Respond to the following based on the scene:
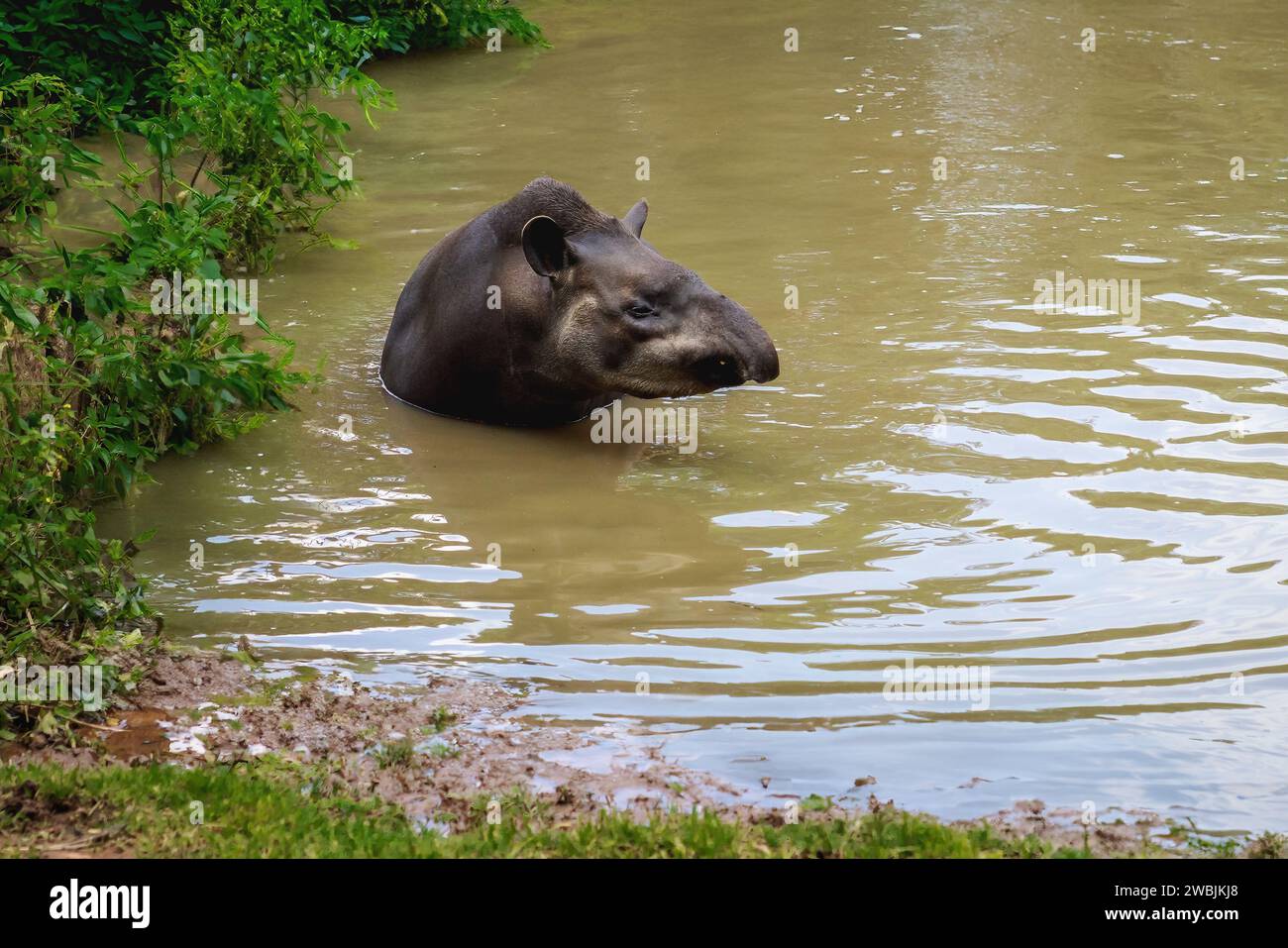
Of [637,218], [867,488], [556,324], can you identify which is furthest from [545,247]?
[867,488]

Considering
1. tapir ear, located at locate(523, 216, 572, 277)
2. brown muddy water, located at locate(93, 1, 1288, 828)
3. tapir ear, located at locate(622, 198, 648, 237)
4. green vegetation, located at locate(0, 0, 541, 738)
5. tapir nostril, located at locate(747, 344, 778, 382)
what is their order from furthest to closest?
tapir ear, located at locate(622, 198, 648, 237) < tapir ear, located at locate(523, 216, 572, 277) < tapir nostril, located at locate(747, 344, 778, 382) < green vegetation, located at locate(0, 0, 541, 738) < brown muddy water, located at locate(93, 1, 1288, 828)

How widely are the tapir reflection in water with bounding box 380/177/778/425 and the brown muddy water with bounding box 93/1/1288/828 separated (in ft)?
0.91

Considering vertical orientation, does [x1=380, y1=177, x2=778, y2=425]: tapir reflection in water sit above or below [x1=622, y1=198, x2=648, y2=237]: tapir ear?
below

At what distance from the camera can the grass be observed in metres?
4.63

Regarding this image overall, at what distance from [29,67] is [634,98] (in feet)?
19.7

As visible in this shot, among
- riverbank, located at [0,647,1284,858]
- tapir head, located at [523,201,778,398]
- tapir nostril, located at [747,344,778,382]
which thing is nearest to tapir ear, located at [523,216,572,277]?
tapir head, located at [523,201,778,398]

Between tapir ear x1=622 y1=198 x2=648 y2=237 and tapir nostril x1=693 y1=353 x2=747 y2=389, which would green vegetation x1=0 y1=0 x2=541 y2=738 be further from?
tapir nostril x1=693 y1=353 x2=747 y2=389

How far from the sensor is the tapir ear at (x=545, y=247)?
8461mm

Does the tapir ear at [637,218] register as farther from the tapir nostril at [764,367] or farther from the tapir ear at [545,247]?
the tapir nostril at [764,367]

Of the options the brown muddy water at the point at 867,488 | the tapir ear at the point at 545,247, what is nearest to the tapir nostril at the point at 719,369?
the brown muddy water at the point at 867,488

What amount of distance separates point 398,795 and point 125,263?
4551 mm

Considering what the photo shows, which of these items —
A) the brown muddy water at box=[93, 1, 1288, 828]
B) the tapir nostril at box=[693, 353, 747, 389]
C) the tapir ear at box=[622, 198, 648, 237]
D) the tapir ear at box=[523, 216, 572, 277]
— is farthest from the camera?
the tapir ear at box=[622, 198, 648, 237]

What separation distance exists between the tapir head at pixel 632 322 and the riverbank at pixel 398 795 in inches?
106
